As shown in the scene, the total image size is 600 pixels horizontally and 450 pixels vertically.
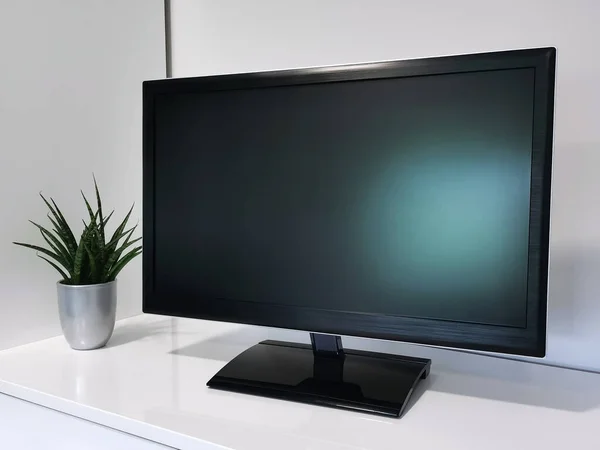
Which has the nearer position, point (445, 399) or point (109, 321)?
point (445, 399)

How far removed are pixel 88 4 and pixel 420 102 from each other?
805mm

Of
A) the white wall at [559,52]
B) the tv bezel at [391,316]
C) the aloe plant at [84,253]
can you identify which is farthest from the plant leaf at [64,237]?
the white wall at [559,52]

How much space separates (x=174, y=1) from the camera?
1.40 meters

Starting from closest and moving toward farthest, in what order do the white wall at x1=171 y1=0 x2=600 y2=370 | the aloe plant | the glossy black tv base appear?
the glossy black tv base < the white wall at x1=171 y1=0 x2=600 y2=370 < the aloe plant

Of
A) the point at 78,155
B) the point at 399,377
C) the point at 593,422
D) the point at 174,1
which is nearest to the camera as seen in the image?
the point at 593,422

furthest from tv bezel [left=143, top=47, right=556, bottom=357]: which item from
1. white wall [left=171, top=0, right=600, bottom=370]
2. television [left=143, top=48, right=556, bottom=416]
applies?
white wall [left=171, top=0, right=600, bottom=370]

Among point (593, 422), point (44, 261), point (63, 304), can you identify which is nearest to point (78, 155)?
point (44, 261)

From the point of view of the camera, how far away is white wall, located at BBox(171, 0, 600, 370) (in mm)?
943

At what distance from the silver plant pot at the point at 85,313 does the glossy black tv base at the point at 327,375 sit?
29 centimetres

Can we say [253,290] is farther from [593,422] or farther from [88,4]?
[88,4]

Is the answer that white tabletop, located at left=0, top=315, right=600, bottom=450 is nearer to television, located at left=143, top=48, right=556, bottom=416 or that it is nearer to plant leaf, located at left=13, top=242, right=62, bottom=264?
television, located at left=143, top=48, right=556, bottom=416

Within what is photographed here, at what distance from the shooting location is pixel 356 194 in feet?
2.79

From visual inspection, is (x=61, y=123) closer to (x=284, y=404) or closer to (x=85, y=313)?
(x=85, y=313)

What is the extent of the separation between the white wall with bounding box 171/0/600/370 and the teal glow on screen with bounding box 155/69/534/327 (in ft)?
0.89
